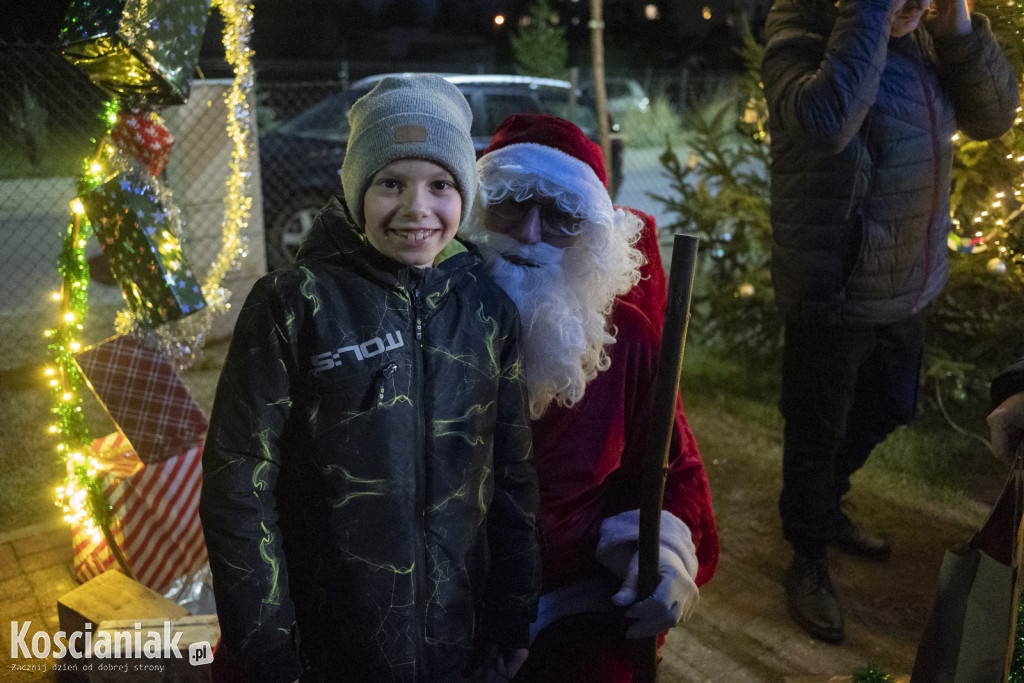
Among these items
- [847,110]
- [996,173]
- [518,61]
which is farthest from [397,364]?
[518,61]

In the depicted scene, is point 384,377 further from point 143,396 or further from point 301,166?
point 301,166

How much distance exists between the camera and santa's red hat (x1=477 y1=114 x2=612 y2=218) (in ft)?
6.38

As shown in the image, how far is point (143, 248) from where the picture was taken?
297 cm

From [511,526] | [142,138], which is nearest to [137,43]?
[142,138]

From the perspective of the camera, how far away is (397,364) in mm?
1570

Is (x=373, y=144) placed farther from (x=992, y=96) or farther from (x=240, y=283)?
(x=240, y=283)

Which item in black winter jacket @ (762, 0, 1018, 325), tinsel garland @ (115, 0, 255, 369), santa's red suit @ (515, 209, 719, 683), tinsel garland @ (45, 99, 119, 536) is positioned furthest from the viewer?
tinsel garland @ (115, 0, 255, 369)

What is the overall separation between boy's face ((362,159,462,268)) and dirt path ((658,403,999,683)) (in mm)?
2125

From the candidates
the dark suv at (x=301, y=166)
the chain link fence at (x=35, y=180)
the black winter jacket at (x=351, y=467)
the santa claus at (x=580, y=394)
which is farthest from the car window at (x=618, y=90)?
the black winter jacket at (x=351, y=467)

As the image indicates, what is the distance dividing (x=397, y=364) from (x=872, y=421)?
247 cm

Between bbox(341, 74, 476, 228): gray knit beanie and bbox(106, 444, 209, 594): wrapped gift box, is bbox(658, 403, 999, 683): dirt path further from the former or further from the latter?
bbox(341, 74, 476, 228): gray knit beanie

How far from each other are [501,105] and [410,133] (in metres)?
7.85

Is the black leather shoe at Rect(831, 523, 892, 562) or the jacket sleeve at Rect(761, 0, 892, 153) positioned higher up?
the jacket sleeve at Rect(761, 0, 892, 153)

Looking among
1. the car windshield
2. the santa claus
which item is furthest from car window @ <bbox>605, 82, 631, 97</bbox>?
the santa claus
